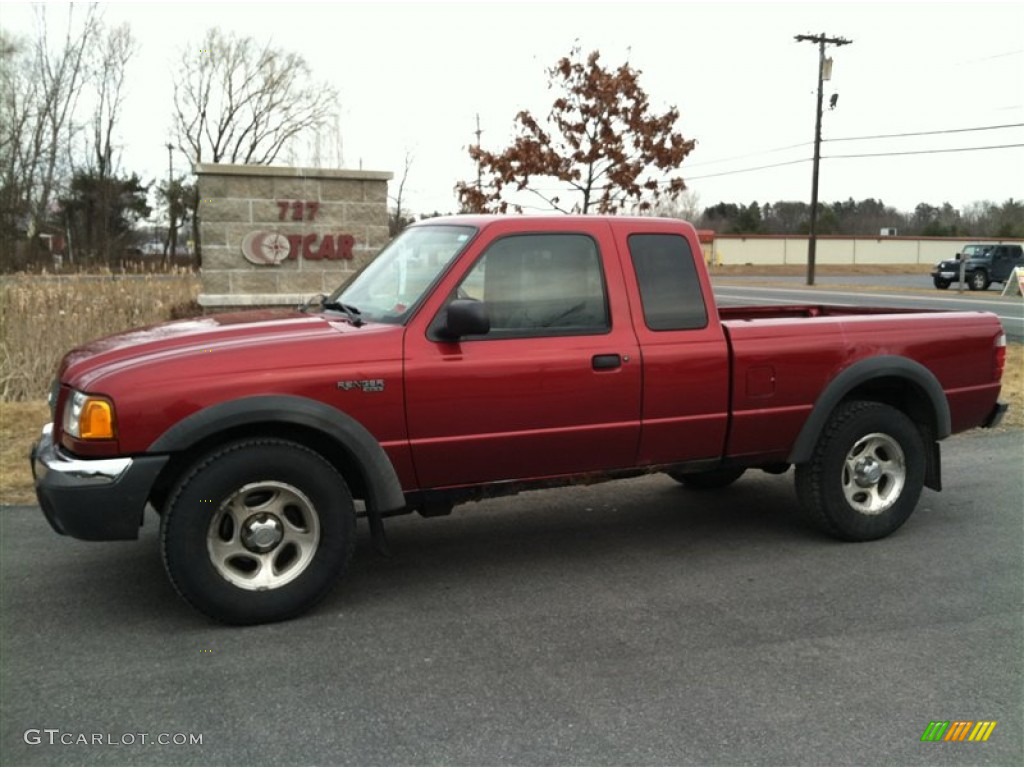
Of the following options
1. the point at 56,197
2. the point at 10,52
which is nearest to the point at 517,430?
the point at 10,52

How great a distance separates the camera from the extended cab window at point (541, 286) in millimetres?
4543

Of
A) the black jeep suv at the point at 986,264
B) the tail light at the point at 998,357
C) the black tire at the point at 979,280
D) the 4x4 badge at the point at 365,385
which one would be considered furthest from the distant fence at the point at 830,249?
the 4x4 badge at the point at 365,385

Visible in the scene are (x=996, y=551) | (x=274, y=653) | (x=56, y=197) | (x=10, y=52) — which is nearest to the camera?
(x=274, y=653)

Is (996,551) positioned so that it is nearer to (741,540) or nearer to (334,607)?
(741,540)

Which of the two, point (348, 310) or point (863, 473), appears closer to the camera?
point (348, 310)

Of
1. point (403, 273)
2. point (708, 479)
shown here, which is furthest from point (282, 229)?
point (403, 273)

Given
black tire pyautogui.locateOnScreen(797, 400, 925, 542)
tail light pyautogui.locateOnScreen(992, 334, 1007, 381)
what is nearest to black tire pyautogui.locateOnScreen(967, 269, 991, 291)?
tail light pyautogui.locateOnScreen(992, 334, 1007, 381)

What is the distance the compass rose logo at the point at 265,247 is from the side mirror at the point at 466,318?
752 cm

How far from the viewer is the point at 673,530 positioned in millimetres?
5668

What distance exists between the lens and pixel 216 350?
4.03m

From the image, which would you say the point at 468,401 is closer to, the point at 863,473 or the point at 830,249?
the point at 863,473

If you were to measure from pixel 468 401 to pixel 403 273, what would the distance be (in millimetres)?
882

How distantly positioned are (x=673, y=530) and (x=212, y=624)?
2858 millimetres

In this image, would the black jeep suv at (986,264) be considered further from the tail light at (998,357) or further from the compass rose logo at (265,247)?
the tail light at (998,357)
